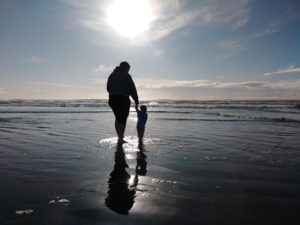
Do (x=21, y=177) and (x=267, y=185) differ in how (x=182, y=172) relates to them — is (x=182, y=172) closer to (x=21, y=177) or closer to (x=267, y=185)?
(x=267, y=185)

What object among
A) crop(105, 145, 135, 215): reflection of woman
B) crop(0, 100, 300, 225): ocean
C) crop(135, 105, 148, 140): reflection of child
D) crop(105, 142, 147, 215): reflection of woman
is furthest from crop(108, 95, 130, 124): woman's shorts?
crop(105, 145, 135, 215): reflection of woman

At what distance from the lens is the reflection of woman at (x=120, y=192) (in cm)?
399

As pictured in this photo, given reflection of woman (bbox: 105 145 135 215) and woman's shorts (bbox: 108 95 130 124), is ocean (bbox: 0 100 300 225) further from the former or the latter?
woman's shorts (bbox: 108 95 130 124)

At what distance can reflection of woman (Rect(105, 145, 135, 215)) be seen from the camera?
3.99m

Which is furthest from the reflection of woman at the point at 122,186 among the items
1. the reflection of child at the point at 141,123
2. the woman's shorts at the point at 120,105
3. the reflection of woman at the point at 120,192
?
the reflection of child at the point at 141,123

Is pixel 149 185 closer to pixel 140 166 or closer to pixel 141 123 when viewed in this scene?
pixel 140 166

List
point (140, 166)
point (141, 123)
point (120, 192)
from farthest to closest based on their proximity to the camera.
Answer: point (141, 123) → point (140, 166) → point (120, 192)

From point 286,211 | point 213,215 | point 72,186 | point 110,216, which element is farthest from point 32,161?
point 286,211

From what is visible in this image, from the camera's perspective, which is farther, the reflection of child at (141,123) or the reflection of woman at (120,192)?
the reflection of child at (141,123)

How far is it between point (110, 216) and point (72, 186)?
137 centimetres

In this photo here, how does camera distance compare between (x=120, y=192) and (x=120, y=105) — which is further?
(x=120, y=105)

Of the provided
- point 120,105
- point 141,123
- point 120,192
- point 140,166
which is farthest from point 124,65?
point 120,192

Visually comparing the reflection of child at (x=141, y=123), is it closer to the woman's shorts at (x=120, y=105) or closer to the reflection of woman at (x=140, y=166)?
the woman's shorts at (x=120, y=105)

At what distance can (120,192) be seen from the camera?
15.1 feet
